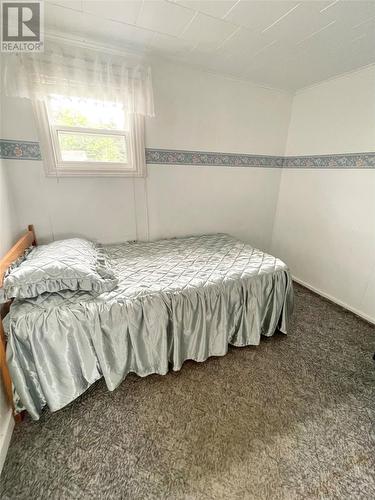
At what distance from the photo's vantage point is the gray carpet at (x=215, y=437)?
98 cm

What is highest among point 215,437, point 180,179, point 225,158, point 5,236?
point 225,158

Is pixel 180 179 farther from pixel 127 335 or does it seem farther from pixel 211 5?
pixel 127 335

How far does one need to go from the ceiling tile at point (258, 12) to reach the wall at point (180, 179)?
0.77 metres

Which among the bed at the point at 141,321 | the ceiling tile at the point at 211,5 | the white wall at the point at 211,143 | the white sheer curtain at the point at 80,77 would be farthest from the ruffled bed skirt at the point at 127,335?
the ceiling tile at the point at 211,5

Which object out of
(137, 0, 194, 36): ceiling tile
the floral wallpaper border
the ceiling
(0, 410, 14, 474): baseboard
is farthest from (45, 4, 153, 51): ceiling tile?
(0, 410, 14, 474): baseboard

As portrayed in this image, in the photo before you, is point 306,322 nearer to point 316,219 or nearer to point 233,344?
point 233,344

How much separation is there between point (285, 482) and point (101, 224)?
2.13 metres

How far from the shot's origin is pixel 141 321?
1.36 metres

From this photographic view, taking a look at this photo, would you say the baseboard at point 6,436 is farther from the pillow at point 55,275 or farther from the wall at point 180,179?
the wall at point 180,179

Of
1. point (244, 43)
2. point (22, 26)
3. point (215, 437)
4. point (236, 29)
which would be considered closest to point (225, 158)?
point (244, 43)

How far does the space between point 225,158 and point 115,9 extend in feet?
4.87

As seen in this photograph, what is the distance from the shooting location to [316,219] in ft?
8.16

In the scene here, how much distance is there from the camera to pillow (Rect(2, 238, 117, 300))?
3.70ft

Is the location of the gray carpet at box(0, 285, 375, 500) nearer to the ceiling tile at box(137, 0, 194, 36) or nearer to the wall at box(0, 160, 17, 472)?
the wall at box(0, 160, 17, 472)
